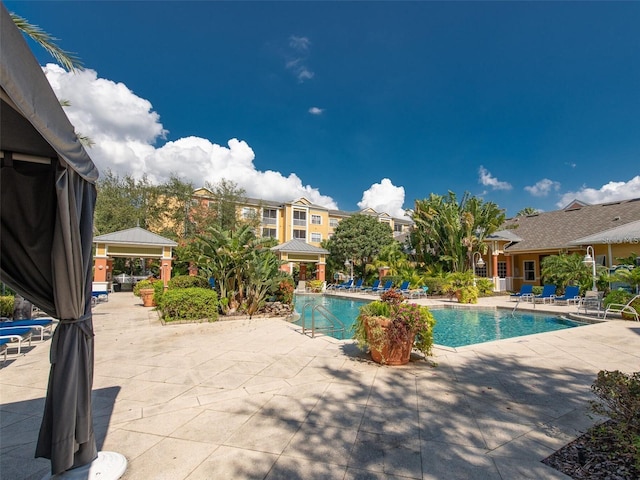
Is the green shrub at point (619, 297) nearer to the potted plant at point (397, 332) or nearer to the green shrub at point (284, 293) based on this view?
the potted plant at point (397, 332)

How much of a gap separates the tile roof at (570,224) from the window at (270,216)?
91.2 feet

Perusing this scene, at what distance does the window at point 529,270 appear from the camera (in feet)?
73.3

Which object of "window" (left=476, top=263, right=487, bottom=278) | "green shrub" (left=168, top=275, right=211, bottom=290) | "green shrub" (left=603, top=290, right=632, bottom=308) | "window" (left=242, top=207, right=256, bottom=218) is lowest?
"green shrub" (left=603, top=290, right=632, bottom=308)

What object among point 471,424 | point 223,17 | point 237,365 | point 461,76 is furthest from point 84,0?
point 461,76

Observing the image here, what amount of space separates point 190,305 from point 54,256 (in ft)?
26.6

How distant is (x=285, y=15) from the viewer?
10.9m

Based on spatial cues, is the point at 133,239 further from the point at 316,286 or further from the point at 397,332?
the point at 397,332

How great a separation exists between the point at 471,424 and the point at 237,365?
377 centimetres

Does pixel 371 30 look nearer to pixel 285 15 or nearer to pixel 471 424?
pixel 285 15

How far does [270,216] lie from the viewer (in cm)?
4228

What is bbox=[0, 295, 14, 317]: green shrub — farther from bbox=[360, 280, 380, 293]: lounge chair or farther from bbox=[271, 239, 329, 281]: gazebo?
bbox=[360, 280, 380, 293]: lounge chair

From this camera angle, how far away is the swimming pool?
9.87 meters

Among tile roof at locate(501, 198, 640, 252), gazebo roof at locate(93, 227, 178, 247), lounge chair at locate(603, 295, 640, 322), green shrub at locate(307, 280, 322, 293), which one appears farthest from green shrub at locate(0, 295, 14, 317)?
tile roof at locate(501, 198, 640, 252)

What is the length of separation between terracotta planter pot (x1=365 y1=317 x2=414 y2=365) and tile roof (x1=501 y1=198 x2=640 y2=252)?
749 inches
